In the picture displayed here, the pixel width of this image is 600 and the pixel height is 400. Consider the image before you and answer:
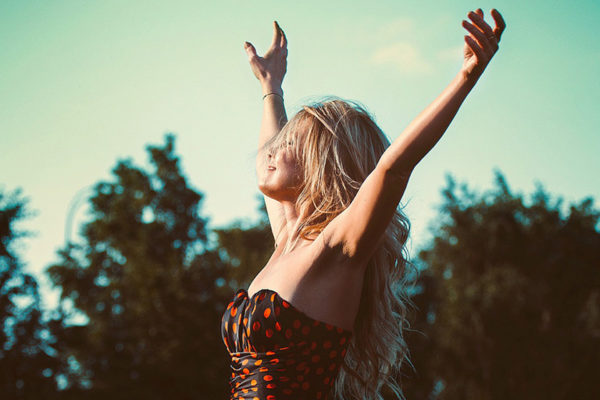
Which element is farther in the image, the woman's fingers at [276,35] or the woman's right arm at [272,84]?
the woman's fingers at [276,35]

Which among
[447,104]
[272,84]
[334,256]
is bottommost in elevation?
[334,256]

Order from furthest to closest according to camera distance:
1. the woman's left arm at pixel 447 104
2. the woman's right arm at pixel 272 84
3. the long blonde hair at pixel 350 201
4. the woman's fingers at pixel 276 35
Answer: the woman's fingers at pixel 276 35
the woman's right arm at pixel 272 84
the long blonde hair at pixel 350 201
the woman's left arm at pixel 447 104

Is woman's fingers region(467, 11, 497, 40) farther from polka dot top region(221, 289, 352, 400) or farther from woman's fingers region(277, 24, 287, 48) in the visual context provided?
woman's fingers region(277, 24, 287, 48)

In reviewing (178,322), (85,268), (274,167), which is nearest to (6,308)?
(178,322)

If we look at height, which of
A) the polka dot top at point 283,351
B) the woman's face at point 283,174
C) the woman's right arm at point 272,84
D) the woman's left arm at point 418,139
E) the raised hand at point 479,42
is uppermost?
the woman's right arm at point 272,84

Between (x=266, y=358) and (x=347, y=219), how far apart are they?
0.59 metres

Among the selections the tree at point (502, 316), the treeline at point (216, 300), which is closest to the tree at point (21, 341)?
the treeline at point (216, 300)

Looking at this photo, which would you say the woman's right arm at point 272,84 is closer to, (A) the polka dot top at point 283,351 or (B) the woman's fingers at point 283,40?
(B) the woman's fingers at point 283,40

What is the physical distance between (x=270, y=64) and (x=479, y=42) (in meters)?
1.87

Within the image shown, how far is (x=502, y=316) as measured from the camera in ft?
108

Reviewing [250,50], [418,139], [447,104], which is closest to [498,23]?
[447,104]

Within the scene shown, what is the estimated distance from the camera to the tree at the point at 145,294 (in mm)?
25344

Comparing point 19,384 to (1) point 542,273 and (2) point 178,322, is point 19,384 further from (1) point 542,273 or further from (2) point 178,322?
(1) point 542,273

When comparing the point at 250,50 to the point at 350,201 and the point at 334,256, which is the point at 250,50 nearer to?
the point at 350,201
